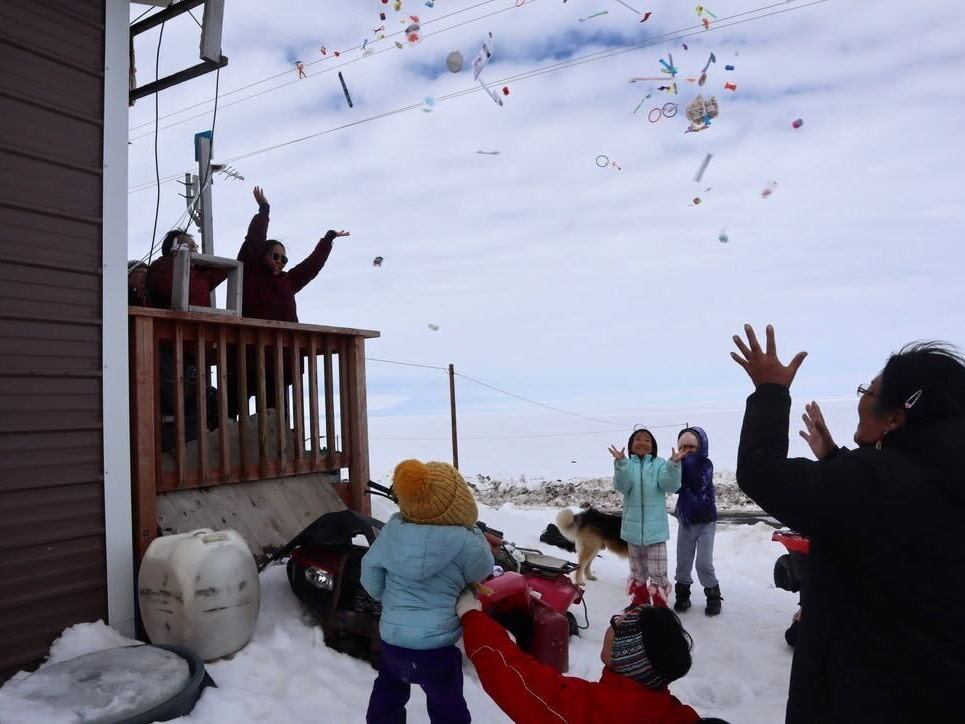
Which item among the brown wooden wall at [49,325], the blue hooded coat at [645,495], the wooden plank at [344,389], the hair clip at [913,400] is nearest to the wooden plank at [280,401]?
the wooden plank at [344,389]

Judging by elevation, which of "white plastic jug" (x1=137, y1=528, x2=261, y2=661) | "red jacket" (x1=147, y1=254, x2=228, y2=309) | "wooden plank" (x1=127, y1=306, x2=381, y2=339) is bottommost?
"white plastic jug" (x1=137, y1=528, x2=261, y2=661)

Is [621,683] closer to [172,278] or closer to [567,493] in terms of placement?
[172,278]

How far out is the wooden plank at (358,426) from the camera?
6.27 meters

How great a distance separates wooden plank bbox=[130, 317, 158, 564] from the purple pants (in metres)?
2.06

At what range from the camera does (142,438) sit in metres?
4.58

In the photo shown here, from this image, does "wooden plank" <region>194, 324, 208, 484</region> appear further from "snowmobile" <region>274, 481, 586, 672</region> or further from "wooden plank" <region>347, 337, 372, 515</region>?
"wooden plank" <region>347, 337, 372, 515</region>

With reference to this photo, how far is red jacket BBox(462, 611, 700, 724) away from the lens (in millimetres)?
2334

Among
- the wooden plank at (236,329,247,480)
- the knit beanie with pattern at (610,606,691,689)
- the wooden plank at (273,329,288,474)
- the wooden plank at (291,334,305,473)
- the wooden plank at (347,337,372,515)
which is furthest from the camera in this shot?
the wooden plank at (347,337,372,515)

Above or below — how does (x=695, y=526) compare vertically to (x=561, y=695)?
below

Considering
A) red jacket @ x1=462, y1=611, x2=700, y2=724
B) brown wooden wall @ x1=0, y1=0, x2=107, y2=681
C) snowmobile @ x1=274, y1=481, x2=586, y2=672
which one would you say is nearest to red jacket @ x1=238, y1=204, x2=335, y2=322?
brown wooden wall @ x1=0, y1=0, x2=107, y2=681

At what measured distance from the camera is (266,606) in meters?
4.77

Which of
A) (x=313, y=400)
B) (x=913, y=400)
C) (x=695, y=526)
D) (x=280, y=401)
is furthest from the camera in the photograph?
(x=695, y=526)

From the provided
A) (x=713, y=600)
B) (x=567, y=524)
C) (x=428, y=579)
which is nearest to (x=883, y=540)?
(x=428, y=579)

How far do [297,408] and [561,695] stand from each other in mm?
3945
